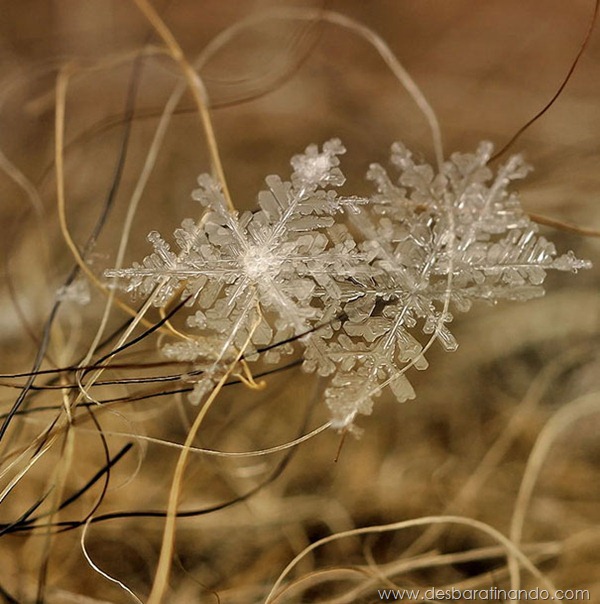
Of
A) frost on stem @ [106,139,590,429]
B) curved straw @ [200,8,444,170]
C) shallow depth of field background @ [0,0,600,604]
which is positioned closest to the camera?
frost on stem @ [106,139,590,429]

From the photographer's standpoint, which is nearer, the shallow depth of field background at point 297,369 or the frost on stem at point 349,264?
the frost on stem at point 349,264

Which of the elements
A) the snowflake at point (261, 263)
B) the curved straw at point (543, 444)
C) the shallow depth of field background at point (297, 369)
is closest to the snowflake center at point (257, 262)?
the snowflake at point (261, 263)

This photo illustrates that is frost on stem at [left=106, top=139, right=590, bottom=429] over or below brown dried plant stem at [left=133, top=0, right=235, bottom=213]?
below

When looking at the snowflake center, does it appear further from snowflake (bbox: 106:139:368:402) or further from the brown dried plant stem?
the brown dried plant stem

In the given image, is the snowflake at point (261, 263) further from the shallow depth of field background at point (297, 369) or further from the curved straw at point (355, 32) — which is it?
the curved straw at point (355, 32)

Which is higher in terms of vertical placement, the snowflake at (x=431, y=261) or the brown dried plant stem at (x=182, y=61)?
the brown dried plant stem at (x=182, y=61)

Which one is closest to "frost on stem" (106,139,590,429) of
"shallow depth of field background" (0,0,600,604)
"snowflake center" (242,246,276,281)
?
"snowflake center" (242,246,276,281)
